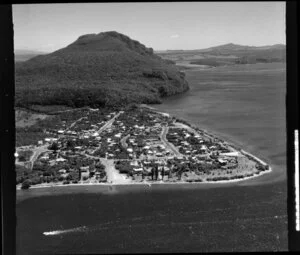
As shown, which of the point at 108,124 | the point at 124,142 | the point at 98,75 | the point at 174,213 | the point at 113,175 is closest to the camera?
the point at 113,175

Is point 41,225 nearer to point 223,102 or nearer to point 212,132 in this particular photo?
point 212,132

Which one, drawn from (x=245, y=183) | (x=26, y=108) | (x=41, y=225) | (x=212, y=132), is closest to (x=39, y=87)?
(x=26, y=108)

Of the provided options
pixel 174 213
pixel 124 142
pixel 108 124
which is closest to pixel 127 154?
pixel 124 142

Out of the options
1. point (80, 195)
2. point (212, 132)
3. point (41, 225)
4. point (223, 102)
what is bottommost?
point (41, 225)

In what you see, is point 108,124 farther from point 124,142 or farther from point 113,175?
point 113,175

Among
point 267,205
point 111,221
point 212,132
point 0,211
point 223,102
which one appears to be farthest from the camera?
point 223,102

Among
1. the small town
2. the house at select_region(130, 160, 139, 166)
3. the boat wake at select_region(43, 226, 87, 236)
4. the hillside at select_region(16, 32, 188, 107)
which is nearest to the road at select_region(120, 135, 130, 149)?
the small town

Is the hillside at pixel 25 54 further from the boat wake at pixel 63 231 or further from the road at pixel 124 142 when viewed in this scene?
the boat wake at pixel 63 231

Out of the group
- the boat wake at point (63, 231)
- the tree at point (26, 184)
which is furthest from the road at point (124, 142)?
the tree at point (26, 184)
